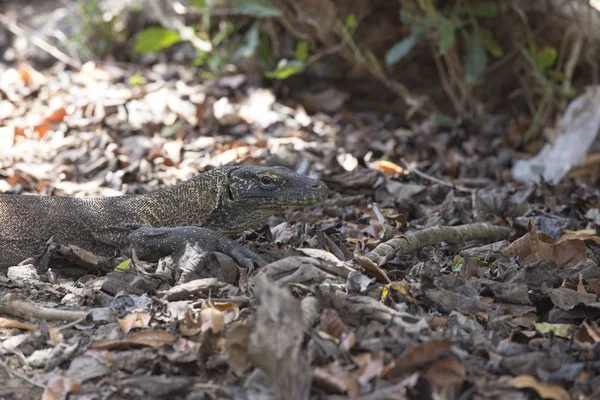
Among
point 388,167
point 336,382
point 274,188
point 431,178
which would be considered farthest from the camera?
point 388,167

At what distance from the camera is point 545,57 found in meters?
8.60

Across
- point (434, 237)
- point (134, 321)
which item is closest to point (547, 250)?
point (434, 237)

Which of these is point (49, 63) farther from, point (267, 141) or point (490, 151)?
point (490, 151)

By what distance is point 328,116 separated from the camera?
952 centimetres

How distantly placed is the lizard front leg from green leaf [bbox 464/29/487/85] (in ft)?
15.6

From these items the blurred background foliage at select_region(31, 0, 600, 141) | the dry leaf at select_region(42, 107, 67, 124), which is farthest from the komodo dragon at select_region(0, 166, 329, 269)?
the blurred background foliage at select_region(31, 0, 600, 141)

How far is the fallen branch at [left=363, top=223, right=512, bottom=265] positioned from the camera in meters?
4.65

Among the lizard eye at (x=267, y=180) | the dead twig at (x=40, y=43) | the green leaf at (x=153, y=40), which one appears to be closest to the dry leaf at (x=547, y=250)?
the lizard eye at (x=267, y=180)

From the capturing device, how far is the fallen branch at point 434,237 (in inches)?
183

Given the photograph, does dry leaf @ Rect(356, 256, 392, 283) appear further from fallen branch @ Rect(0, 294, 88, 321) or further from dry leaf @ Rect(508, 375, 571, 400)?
fallen branch @ Rect(0, 294, 88, 321)

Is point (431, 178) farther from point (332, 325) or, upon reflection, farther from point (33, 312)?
point (33, 312)

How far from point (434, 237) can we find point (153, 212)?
6.60ft

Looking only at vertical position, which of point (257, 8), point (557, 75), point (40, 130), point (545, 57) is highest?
point (257, 8)

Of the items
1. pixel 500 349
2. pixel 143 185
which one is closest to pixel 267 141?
pixel 143 185
